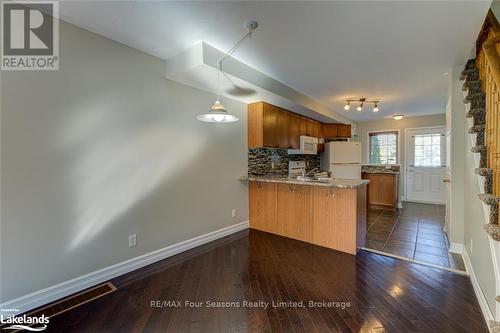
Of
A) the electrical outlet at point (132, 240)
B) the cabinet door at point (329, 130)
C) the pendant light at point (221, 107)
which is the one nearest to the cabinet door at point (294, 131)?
the cabinet door at point (329, 130)

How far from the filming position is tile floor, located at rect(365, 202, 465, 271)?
277 centimetres

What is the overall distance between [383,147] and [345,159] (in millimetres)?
2098

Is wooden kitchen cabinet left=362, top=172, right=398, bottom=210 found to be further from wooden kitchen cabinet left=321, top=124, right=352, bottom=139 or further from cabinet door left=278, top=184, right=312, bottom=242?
cabinet door left=278, top=184, right=312, bottom=242

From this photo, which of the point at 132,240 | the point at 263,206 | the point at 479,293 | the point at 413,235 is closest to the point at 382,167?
the point at 413,235

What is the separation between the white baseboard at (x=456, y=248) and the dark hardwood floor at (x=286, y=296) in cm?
70

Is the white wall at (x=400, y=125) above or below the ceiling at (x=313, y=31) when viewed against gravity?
below

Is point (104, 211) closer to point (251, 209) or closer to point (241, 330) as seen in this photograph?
point (241, 330)

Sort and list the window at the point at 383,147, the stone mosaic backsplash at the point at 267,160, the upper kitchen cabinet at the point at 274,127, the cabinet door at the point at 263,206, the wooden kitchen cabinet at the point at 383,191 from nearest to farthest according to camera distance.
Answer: the cabinet door at the point at 263,206 → the upper kitchen cabinet at the point at 274,127 → the stone mosaic backsplash at the point at 267,160 → the wooden kitchen cabinet at the point at 383,191 → the window at the point at 383,147

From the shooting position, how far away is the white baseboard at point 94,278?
184cm

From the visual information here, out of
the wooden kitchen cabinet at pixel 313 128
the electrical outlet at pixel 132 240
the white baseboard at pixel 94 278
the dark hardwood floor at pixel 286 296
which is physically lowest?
the dark hardwood floor at pixel 286 296

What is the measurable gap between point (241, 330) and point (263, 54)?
2.69 m

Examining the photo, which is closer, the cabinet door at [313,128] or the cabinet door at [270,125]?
the cabinet door at [270,125]

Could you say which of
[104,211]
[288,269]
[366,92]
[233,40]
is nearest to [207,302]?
[288,269]

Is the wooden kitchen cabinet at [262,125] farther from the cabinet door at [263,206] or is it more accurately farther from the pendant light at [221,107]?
the pendant light at [221,107]
